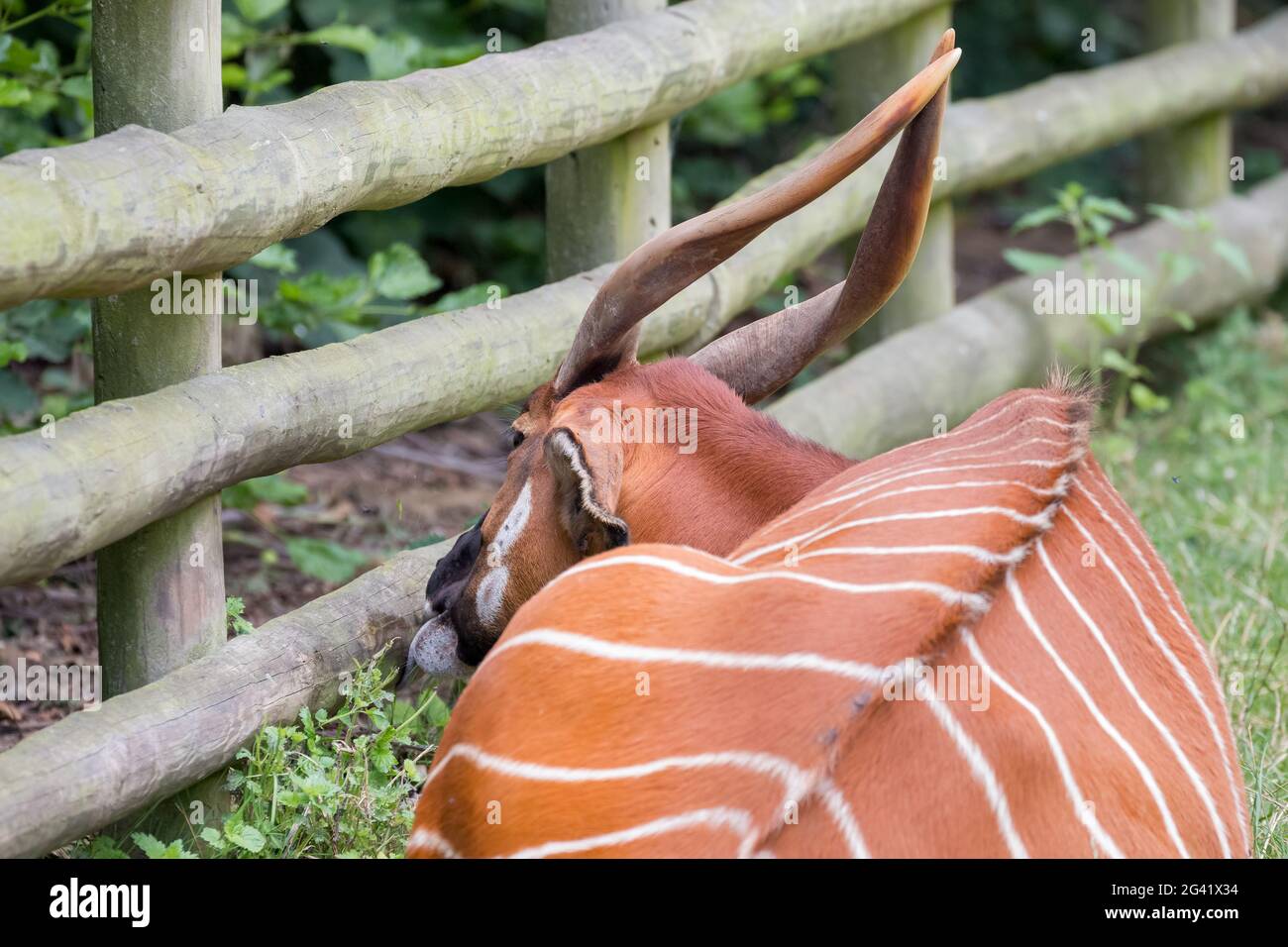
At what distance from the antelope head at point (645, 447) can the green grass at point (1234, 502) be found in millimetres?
1205

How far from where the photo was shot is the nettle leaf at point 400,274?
411 cm

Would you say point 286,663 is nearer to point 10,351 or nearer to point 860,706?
point 10,351

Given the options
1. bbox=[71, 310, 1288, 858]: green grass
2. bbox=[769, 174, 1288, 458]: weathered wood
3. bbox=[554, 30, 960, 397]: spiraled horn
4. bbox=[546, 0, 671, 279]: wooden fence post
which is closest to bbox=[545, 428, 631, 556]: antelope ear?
bbox=[554, 30, 960, 397]: spiraled horn

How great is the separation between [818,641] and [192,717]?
3.92ft

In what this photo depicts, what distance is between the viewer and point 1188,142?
6.74 meters

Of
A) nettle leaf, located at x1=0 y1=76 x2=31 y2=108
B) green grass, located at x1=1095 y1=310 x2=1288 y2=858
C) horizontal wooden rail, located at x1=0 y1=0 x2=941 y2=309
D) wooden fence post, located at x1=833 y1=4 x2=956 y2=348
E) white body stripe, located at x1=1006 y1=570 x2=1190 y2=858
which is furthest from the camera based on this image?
wooden fence post, located at x1=833 y1=4 x2=956 y2=348

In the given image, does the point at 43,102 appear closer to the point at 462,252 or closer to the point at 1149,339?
the point at 462,252

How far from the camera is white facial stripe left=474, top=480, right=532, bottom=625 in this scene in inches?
118

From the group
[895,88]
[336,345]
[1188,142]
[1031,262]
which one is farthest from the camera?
[1188,142]

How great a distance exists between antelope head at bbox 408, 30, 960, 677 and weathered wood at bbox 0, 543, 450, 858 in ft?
0.54

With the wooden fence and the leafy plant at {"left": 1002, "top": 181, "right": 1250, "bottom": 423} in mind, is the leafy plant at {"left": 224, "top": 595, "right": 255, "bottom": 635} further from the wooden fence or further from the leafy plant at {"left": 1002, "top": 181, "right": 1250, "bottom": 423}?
the leafy plant at {"left": 1002, "top": 181, "right": 1250, "bottom": 423}

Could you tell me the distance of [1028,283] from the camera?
5.86m

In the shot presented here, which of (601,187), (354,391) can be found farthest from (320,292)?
(354,391)

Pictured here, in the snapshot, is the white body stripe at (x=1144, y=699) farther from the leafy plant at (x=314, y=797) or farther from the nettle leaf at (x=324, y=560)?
the nettle leaf at (x=324, y=560)
